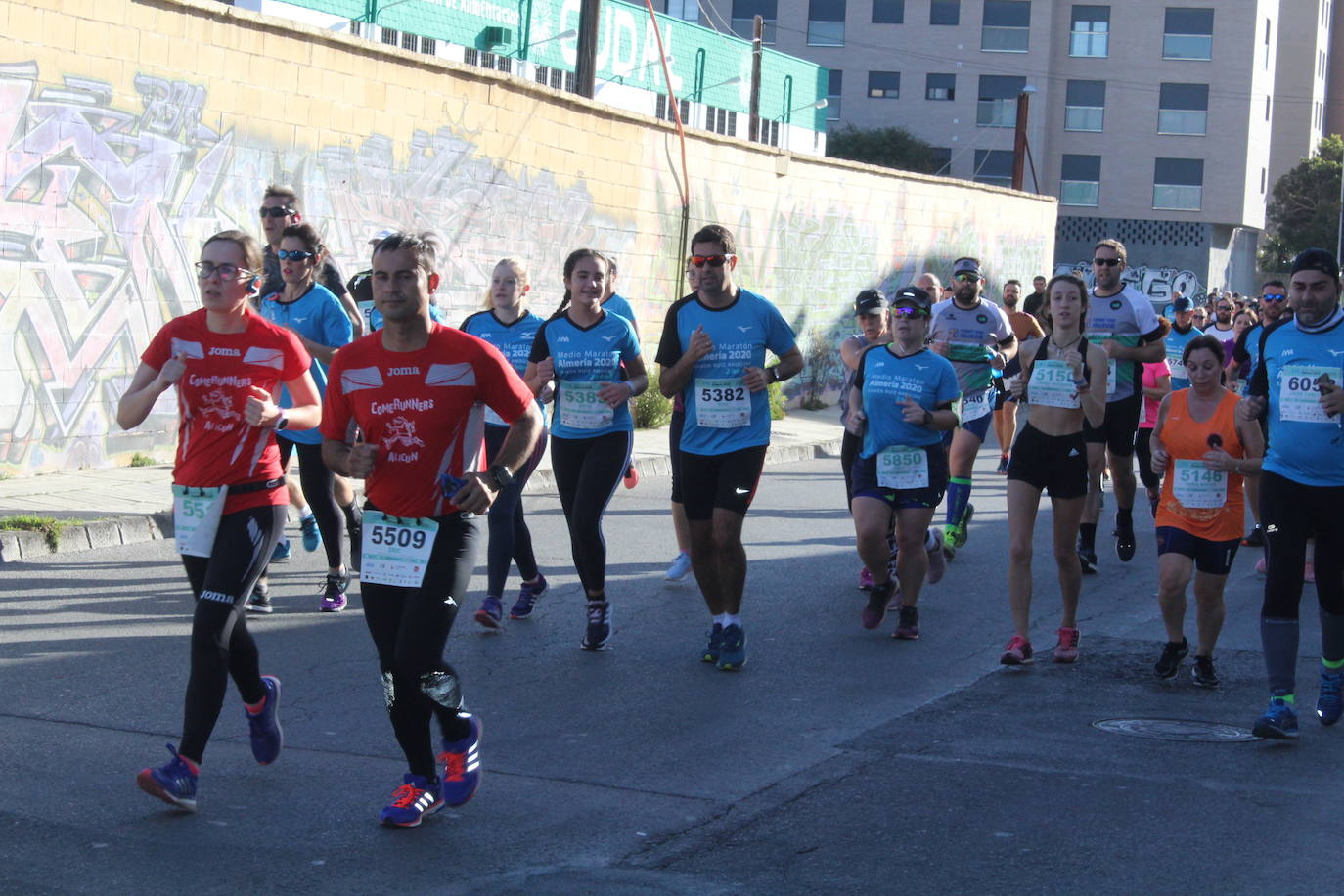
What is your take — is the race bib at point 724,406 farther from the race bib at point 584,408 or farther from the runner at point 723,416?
the race bib at point 584,408

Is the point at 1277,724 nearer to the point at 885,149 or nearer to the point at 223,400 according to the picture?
the point at 223,400

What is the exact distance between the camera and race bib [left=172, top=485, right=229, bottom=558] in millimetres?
5672

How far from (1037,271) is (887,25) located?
1255 inches

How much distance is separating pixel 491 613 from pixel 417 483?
3357 millimetres

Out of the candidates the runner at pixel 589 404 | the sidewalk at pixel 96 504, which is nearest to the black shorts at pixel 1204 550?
the runner at pixel 589 404

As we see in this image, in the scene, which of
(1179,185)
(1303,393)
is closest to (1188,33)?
(1179,185)

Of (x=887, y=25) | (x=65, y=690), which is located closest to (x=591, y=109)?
(x=65, y=690)

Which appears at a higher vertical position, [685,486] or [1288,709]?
[685,486]

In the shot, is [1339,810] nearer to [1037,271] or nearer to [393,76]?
[393,76]

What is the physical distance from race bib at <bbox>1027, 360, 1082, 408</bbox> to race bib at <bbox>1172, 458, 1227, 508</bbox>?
0.75 metres

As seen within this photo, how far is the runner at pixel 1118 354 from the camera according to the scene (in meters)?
11.2

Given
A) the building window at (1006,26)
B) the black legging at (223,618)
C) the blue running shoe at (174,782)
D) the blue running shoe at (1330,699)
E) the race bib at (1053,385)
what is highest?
the building window at (1006,26)

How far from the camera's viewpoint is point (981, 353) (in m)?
11.9

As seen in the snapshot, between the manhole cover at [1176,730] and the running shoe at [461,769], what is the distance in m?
2.83
